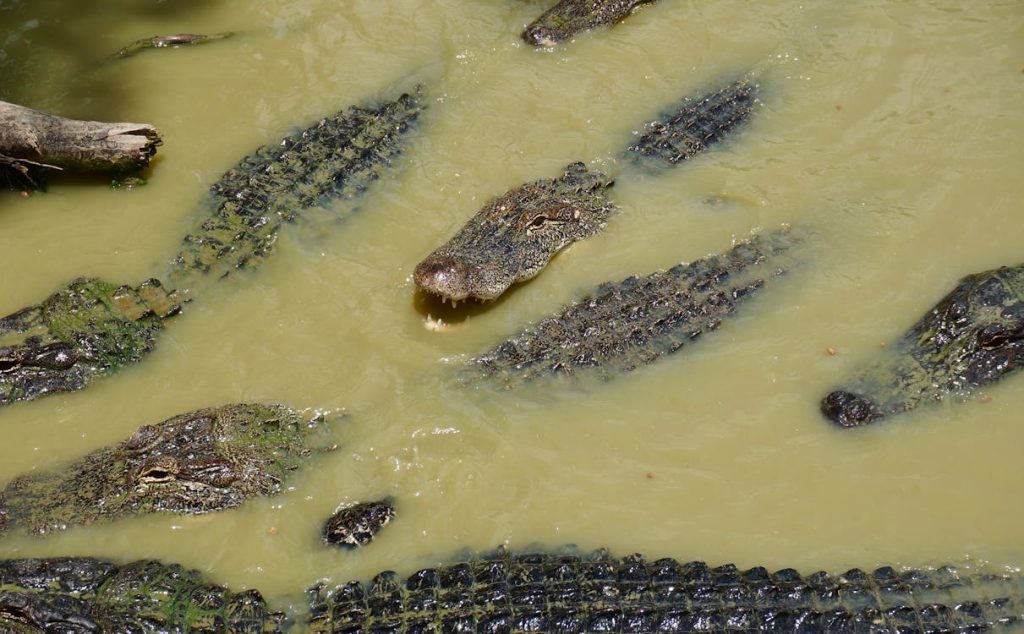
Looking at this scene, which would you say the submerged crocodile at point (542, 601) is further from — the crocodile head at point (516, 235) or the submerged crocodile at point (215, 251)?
the crocodile head at point (516, 235)

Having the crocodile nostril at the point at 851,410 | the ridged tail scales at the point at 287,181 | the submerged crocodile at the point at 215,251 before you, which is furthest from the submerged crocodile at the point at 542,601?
the ridged tail scales at the point at 287,181

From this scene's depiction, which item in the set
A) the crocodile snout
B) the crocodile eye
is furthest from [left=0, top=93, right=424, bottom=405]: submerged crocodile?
the crocodile snout

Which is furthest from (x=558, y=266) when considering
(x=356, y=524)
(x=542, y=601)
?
(x=542, y=601)

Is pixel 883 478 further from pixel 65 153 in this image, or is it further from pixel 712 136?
pixel 65 153

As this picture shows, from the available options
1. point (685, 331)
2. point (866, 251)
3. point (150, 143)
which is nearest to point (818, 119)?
point (866, 251)

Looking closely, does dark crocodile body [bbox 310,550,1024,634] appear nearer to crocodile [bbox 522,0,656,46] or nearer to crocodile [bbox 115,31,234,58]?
crocodile [bbox 522,0,656,46]

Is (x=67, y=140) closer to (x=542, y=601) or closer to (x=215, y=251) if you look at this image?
(x=215, y=251)

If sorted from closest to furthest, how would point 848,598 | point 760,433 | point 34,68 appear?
point 848,598 < point 760,433 < point 34,68
